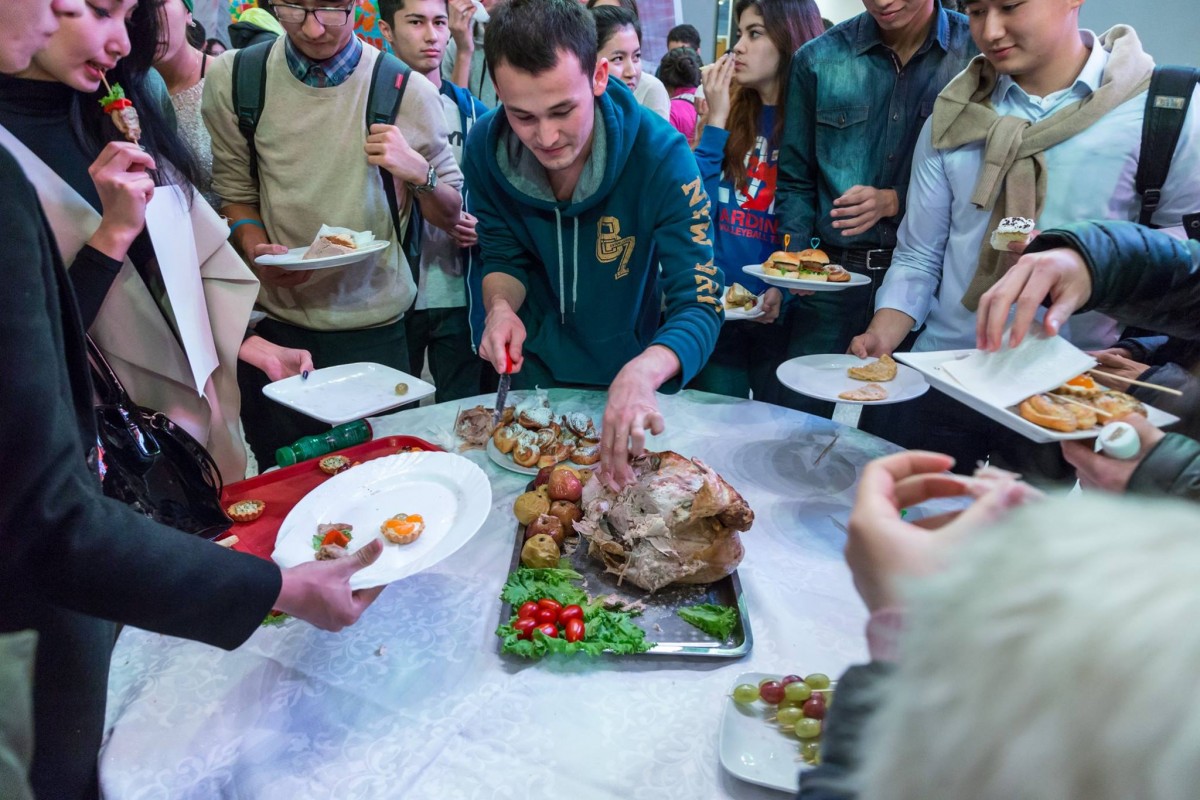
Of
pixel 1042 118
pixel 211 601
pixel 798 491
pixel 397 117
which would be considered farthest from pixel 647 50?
pixel 211 601

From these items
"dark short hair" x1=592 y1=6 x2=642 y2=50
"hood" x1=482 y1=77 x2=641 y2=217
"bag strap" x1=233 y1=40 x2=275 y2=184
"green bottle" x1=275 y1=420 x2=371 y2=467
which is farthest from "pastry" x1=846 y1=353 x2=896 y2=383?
"dark short hair" x1=592 y1=6 x2=642 y2=50

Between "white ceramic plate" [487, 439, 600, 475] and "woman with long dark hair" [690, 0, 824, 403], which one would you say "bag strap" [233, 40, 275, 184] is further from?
"woman with long dark hair" [690, 0, 824, 403]

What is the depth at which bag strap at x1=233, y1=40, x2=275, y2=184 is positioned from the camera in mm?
2398

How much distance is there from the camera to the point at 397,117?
2.52 meters

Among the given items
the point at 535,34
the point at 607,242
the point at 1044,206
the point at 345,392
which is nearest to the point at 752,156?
the point at 607,242

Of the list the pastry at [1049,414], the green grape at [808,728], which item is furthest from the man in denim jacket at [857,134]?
the green grape at [808,728]

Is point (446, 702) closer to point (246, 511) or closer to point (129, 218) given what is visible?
point (246, 511)

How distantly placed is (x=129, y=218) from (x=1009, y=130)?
224 cm

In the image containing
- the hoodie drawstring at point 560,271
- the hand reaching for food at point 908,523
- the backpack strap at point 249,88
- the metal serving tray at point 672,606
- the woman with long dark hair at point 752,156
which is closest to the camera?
the hand reaching for food at point 908,523

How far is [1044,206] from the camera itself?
6.36 feet

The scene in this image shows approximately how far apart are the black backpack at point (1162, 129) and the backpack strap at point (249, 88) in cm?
271

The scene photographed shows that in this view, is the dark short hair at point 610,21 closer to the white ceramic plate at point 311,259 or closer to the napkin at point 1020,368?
the white ceramic plate at point 311,259

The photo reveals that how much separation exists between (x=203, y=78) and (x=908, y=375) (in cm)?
270

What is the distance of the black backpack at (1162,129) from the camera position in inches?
68.8
